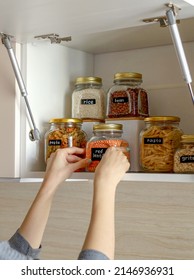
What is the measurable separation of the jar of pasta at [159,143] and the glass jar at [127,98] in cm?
8

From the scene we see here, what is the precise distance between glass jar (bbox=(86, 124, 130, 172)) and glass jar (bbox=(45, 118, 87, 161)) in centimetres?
8

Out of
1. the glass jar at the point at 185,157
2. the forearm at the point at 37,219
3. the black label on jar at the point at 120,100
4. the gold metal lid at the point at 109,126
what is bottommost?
the forearm at the point at 37,219

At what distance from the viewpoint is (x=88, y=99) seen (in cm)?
142

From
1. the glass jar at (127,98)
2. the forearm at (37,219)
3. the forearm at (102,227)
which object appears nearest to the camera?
the forearm at (102,227)

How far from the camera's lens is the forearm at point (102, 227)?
0.89 m

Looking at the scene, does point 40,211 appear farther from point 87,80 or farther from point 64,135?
point 87,80

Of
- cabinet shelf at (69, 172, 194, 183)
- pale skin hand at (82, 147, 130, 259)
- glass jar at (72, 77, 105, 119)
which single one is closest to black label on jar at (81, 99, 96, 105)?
glass jar at (72, 77, 105, 119)

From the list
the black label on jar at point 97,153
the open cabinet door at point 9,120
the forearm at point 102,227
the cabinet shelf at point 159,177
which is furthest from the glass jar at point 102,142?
the forearm at point 102,227

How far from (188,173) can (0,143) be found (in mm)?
473

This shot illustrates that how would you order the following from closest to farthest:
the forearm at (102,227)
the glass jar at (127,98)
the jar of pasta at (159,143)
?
the forearm at (102,227), the jar of pasta at (159,143), the glass jar at (127,98)

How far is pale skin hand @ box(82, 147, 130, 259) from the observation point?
89cm

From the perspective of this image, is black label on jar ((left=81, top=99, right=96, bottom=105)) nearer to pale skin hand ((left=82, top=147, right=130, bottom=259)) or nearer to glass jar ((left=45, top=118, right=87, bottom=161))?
glass jar ((left=45, top=118, right=87, bottom=161))

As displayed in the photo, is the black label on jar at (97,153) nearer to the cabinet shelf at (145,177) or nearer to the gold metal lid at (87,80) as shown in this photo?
the cabinet shelf at (145,177)
